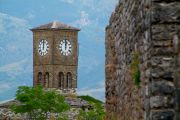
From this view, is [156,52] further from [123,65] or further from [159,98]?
[123,65]

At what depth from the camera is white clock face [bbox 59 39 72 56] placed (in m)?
96.3

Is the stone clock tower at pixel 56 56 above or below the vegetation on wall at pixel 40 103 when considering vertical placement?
above

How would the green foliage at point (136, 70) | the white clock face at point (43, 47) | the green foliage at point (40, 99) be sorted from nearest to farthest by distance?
1. the green foliage at point (136, 70)
2. the green foliage at point (40, 99)
3. the white clock face at point (43, 47)

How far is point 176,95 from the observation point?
8.28m

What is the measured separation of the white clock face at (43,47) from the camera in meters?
96.9

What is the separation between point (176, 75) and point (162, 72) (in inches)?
6.8

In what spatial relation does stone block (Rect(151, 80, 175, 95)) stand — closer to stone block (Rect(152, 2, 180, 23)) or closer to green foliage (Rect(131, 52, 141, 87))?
stone block (Rect(152, 2, 180, 23))

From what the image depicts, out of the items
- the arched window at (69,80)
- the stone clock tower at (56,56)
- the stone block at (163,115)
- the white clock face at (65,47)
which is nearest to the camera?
the stone block at (163,115)

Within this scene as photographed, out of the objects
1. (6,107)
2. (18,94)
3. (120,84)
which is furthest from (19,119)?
(120,84)

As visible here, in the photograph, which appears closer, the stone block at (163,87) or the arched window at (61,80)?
the stone block at (163,87)

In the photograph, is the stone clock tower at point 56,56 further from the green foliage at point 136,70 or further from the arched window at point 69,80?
the green foliage at point 136,70

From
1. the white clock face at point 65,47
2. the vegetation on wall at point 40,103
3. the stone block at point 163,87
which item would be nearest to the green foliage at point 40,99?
the vegetation on wall at point 40,103

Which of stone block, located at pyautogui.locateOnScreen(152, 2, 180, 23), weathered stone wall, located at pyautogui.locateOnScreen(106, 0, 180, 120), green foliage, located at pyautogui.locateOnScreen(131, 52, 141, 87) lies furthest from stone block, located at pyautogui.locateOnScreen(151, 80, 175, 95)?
green foliage, located at pyautogui.locateOnScreen(131, 52, 141, 87)

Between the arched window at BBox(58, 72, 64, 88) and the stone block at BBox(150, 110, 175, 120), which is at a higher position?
the arched window at BBox(58, 72, 64, 88)
